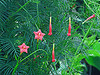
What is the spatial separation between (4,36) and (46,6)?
0.32 m

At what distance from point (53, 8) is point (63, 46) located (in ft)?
0.84

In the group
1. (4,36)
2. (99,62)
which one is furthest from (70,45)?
(99,62)

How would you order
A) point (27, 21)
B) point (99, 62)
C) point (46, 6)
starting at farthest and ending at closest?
point (99, 62) < point (46, 6) < point (27, 21)

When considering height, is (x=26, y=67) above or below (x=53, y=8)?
below

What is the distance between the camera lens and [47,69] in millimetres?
1026

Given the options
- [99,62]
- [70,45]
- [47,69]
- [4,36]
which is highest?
[4,36]

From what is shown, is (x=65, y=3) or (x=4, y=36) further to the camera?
(x=65, y=3)

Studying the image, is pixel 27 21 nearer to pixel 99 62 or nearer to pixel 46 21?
pixel 46 21

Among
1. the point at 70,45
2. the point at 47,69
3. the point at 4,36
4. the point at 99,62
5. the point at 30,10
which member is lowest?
the point at 99,62

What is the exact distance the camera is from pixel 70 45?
1034mm

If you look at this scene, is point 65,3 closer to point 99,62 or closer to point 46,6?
point 46,6

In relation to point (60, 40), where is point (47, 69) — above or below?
below

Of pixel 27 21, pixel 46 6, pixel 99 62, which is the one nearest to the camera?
pixel 27 21

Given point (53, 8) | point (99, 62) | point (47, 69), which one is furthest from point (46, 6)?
point (99, 62)
